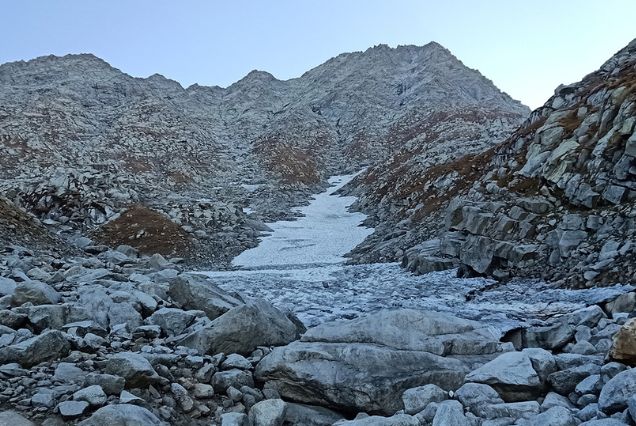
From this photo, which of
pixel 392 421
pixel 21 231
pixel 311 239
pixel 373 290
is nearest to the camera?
pixel 392 421

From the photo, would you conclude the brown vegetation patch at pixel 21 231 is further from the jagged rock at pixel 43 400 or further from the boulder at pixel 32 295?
the jagged rock at pixel 43 400

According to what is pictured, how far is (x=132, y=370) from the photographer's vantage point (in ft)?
22.5

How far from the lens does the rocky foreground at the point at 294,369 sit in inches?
234

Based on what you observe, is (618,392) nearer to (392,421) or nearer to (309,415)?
(392,421)

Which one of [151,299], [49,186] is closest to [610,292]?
[151,299]

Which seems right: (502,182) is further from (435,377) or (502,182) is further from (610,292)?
(435,377)

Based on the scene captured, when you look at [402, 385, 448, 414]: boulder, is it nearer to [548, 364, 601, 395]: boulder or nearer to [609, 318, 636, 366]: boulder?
[548, 364, 601, 395]: boulder

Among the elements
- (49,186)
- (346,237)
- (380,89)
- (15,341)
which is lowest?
(346,237)

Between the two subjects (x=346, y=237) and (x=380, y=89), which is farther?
(x=380, y=89)

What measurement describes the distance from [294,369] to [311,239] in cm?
3261

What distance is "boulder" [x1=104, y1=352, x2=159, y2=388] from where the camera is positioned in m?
6.82

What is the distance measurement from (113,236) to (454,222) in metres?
25.9

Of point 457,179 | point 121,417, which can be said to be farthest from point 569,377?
point 457,179

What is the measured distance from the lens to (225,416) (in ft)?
21.2
